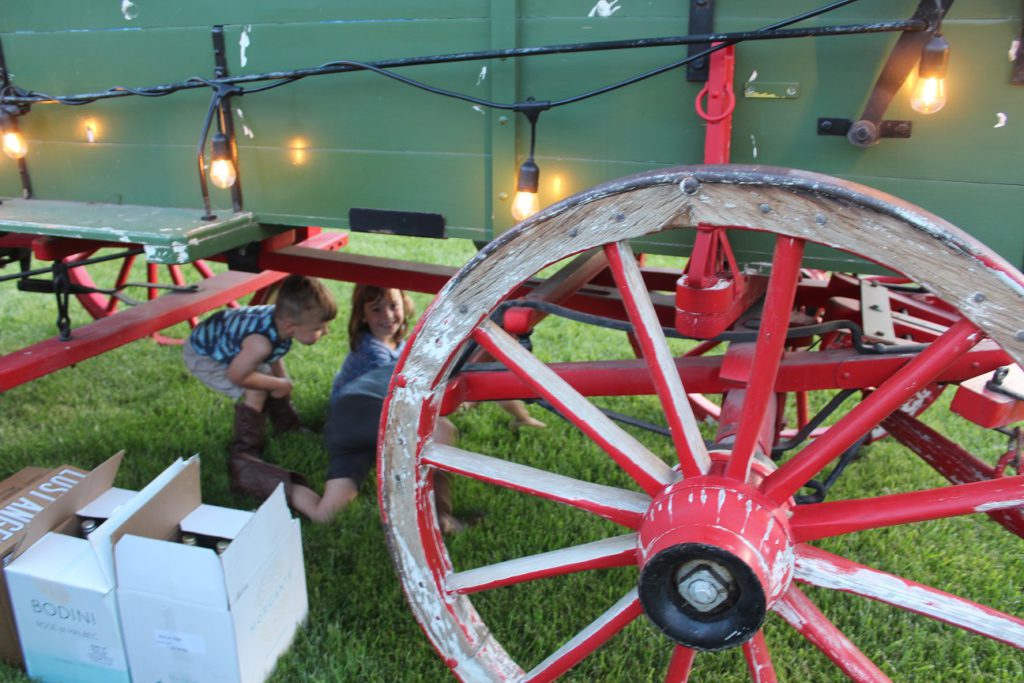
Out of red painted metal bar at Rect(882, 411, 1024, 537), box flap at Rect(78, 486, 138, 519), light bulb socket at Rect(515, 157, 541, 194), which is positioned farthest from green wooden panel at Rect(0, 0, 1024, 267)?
box flap at Rect(78, 486, 138, 519)

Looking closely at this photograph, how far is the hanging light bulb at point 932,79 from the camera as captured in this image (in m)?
1.36

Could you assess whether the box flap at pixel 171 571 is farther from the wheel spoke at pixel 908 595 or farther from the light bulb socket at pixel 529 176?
the wheel spoke at pixel 908 595

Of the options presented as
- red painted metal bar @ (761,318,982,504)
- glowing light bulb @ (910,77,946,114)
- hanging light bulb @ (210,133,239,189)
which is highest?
glowing light bulb @ (910,77,946,114)

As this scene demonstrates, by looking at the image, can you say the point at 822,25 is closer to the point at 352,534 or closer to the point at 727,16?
the point at 727,16

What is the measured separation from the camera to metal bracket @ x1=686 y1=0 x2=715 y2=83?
159 centimetres

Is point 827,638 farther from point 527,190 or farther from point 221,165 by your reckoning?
point 221,165

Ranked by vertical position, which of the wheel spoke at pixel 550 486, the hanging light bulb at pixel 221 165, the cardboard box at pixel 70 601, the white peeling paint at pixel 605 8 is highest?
the white peeling paint at pixel 605 8

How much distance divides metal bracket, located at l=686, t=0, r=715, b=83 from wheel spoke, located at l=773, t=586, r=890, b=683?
3.36ft

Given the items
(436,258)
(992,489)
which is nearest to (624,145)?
(992,489)

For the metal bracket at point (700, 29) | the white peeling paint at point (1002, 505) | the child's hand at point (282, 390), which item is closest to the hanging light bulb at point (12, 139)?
the child's hand at point (282, 390)

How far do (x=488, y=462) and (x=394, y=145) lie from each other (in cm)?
80

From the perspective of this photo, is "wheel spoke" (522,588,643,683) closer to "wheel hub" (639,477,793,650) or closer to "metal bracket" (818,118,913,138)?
"wheel hub" (639,477,793,650)

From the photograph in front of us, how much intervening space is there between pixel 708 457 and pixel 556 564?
373 millimetres

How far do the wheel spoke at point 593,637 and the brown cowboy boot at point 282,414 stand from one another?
2050 millimetres
